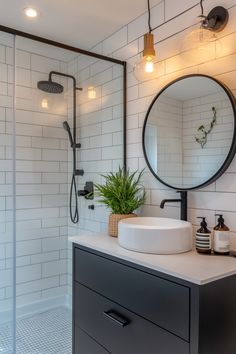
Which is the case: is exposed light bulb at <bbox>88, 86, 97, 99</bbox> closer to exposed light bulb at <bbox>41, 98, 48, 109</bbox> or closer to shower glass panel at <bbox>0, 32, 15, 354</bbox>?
exposed light bulb at <bbox>41, 98, 48, 109</bbox>

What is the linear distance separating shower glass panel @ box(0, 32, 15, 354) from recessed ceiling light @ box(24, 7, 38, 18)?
39cm

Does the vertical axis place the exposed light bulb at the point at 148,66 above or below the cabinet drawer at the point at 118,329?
above

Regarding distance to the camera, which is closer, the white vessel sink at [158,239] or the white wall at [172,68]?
the white vessel sink at [158,239]

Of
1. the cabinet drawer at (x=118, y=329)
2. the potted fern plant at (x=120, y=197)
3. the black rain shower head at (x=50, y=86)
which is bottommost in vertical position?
the cabinet drawer at (x=118, y=329)

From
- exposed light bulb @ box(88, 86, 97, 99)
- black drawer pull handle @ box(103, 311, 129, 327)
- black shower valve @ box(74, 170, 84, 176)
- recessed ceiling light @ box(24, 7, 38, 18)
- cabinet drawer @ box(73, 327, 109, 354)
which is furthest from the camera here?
black shower valve @ box(74, 170, 84, 176)

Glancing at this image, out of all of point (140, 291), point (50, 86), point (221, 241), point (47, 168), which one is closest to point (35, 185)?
point (47, 168)

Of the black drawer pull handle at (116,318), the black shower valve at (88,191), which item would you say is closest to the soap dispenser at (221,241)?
the black drawer pull handle at (116,318)

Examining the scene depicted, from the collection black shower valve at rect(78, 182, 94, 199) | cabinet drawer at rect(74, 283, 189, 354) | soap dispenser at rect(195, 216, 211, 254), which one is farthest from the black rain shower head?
soap dispenser at rect(195, 216, 211, 254)

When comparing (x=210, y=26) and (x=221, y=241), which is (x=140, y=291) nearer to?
(x=221, y=241)

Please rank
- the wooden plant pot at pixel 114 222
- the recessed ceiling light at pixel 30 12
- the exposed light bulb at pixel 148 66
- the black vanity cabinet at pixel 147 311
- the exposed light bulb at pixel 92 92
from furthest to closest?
1. the exposed light bulb at pixel 92 92
2. the recessed ceiling light at pixel 30 12
3. the wooden plant pot at pixel 114 222
4. the exposed light bulb at pixel 148 66
5. the black vanity cabinet at pixel 147 311

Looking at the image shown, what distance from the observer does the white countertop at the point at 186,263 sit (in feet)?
3.43

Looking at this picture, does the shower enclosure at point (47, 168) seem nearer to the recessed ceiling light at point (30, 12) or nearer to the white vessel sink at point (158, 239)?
the recessed ceiling light at point (30, 12)

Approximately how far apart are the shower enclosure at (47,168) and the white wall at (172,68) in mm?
115

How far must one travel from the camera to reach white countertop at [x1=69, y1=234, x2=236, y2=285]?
104cm
